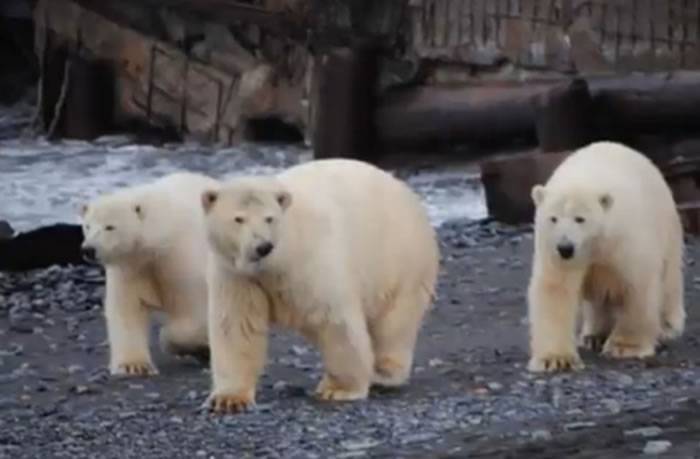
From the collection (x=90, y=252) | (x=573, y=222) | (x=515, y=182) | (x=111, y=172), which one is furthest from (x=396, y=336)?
(x=111, y=172)

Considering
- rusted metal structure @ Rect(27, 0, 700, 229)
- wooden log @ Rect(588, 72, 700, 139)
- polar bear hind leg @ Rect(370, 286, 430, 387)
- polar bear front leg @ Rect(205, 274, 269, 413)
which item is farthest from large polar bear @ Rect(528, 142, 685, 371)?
wooden log @ Rect(588, 72, 700, 139)

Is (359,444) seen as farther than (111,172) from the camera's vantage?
No

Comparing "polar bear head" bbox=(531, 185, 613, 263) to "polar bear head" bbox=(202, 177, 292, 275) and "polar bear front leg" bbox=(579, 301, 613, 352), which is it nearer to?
"polar bear front leg" bbox=(579, 301, 613, 352)

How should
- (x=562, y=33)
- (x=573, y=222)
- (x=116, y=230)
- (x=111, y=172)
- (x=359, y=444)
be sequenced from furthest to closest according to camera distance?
(x=111, y=172), (x=562, y=33), (x=116, y=230), (x=573, y=222), (x=359, y=444)

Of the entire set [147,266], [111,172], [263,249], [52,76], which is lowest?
[111,172]

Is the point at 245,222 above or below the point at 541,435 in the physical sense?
above

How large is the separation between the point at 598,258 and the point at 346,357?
142cm

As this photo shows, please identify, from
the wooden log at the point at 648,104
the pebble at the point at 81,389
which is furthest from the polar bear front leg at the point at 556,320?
the wooden log at the point at 648,104

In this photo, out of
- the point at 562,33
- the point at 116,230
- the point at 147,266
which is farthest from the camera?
the point at 562,33

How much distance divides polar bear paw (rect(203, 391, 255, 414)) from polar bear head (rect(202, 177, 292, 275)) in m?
0.52

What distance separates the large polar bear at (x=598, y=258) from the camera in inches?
350

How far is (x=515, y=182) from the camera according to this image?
1516 centimetres

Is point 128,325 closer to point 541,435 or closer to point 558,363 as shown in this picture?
point 558,363

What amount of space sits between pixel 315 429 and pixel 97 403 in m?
1.45
